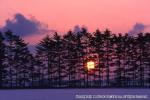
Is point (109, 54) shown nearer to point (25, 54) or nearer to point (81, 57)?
point (81, 57)

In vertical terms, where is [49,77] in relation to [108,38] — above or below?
below

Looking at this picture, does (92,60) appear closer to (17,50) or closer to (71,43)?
(71,43)

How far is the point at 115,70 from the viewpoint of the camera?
110 meters
